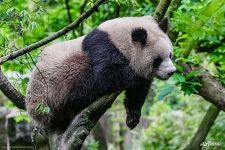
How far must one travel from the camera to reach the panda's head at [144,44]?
4.71 meters

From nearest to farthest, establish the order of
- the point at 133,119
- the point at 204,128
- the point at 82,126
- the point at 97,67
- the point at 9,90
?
the point at 82,126, the point at 9,90, the point at 97,67, the point at 133,119, the point at 204,128

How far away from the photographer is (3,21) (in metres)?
3.86

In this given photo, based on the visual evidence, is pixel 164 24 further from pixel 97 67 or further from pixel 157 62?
pixel 97 67

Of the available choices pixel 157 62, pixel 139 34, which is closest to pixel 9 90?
pixel 139 34

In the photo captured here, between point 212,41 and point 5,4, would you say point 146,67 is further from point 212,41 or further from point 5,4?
point 5,4

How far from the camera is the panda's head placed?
4.71 metres

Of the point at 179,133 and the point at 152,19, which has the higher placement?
the point at 152,19

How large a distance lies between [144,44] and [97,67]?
0.56 meters

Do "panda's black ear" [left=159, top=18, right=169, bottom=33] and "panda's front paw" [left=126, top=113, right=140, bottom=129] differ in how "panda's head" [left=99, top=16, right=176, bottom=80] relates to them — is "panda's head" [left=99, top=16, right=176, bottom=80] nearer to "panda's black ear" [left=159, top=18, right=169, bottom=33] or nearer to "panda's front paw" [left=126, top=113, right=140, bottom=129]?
"panda's black ear" [left=159, top=18, right=169, bottom=33]

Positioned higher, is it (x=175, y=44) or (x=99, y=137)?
(x=175, y=44)

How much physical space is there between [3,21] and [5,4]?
17 centimetres

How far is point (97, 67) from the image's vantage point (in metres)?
4.61

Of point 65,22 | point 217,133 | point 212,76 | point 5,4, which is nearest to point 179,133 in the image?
point 217,133

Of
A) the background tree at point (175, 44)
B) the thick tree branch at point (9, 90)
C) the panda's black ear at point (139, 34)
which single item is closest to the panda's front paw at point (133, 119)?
the background tree at point (175, 44)
